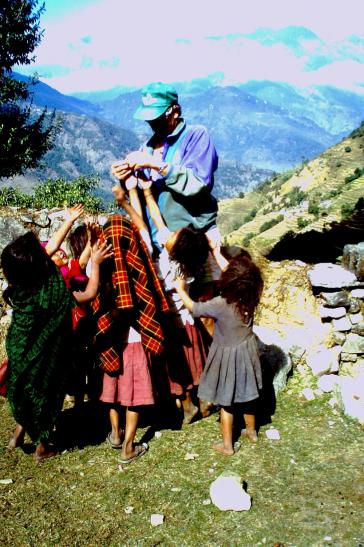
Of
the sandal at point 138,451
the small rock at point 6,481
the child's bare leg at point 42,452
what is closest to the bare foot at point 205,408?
the sandal at point 138,451

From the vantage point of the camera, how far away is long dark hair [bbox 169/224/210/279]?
3.91m

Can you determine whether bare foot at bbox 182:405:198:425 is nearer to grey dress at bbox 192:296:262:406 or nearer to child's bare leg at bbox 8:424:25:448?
grey dress at bbox 192:296:262:406

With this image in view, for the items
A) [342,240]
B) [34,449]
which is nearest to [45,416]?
[34,449]

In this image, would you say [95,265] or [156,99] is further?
[95,265]

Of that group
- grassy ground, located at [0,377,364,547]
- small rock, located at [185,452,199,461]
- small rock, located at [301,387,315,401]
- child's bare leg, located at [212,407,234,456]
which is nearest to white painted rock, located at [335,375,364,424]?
grassy ground, located at [0,377,364,547]

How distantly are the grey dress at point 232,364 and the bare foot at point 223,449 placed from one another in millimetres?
430

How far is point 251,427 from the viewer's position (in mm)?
4426

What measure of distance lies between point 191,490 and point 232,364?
1.05 m

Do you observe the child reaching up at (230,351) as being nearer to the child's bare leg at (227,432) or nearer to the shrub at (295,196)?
the child's bare leg at (227,432)

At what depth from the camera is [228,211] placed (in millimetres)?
178500

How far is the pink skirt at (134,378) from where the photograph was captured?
3998 millimetres

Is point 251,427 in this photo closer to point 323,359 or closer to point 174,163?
point 323,359

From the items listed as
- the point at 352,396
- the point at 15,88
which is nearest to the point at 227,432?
the point at 352,396

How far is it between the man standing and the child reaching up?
53 cm
